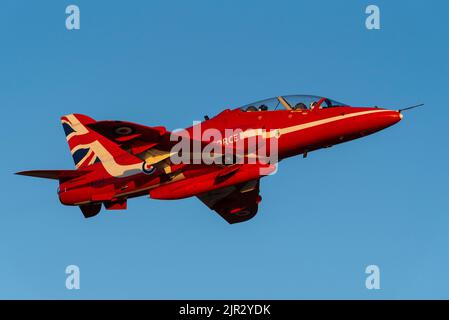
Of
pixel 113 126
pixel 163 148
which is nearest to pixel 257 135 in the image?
pixel 163 148

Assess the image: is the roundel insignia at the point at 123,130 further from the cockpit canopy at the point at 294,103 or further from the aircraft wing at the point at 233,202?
the aircraft wing at the point at 233,202

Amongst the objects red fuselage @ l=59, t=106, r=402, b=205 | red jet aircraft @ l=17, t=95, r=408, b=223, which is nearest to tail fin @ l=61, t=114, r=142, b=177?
red jet aircraft @ l=17, t=95, r=408, b=223

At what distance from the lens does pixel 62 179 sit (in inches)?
1403

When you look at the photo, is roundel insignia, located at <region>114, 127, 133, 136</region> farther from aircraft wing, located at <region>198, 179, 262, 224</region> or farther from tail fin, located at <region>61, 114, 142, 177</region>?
aircraft wing, located at <region>198, 179, 262, 224</region>

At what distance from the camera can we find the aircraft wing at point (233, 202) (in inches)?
1468

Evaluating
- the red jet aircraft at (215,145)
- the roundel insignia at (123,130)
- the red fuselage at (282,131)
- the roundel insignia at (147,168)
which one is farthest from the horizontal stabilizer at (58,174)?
the roundel insignia at (123,130)

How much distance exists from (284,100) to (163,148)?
5.29 metres

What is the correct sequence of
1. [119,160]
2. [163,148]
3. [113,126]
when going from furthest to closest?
[119,160]
[163,148]
[113,126]

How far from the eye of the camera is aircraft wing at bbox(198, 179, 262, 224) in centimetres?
3728

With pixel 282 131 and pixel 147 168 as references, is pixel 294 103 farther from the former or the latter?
pixel 147 168

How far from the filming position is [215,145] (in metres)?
32.8

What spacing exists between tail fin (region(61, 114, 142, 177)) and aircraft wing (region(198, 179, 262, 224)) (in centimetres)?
461

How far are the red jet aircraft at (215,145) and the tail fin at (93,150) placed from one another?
66mm

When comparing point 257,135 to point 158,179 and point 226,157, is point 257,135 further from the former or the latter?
point 158,179
